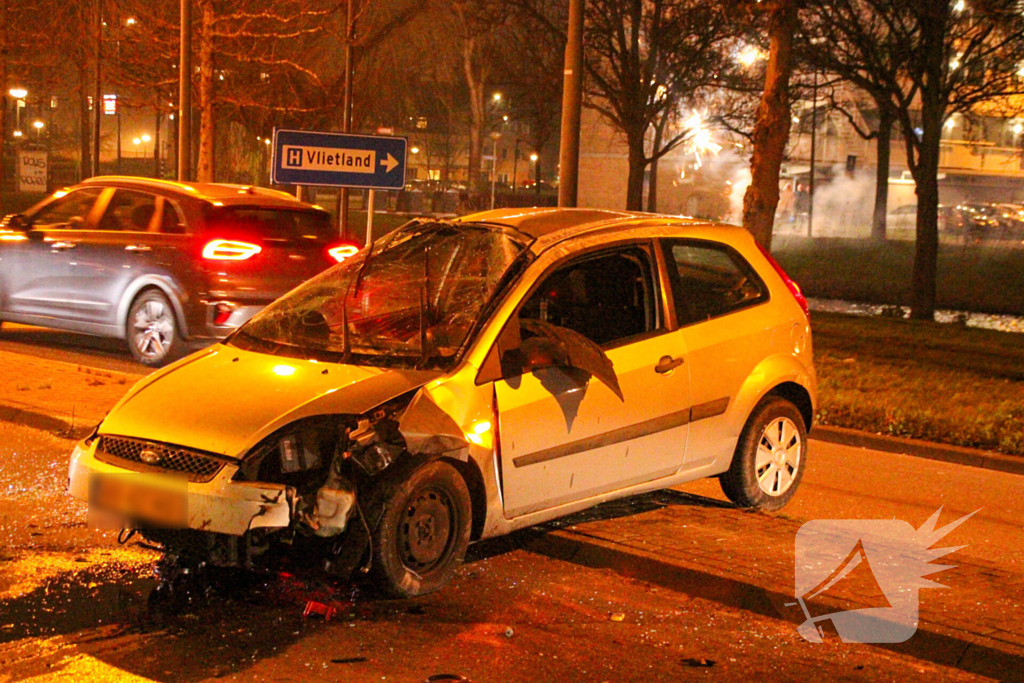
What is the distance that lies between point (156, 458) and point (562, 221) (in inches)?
96.8

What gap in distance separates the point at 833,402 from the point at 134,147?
10256 cm

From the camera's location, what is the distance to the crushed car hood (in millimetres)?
4949

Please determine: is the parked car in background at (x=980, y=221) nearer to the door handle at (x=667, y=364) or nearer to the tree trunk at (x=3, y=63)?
the tree trunk at (x=3, y=63)

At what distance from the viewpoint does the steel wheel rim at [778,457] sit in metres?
6.80

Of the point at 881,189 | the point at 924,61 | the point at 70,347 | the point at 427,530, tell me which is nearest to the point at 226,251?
the point at 70,347

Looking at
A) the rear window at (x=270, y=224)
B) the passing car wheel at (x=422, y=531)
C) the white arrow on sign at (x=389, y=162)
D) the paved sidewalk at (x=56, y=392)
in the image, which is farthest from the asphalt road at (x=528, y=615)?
the white arrow on sign at (x=389, y=162)

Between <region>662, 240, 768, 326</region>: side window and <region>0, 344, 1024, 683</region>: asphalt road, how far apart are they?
3.70ft

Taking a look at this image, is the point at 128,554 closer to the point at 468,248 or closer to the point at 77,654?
the point at 77,654

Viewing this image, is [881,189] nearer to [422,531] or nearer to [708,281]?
[708,281]

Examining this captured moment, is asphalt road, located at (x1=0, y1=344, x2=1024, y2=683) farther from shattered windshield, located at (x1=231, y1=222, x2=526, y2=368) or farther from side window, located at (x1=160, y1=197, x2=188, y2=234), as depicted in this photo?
side window, located at (x1=160, y1=197, x2=188, y2=234)

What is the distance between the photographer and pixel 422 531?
516cm

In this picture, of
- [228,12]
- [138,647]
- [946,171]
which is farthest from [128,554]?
[946,171]

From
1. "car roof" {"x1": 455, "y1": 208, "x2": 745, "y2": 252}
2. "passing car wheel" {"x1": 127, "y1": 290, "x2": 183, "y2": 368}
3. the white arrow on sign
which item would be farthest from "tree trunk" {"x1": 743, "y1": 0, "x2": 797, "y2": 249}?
"car roof" {"x1": 455, "y1": 208, "x2": 745, "y2": 252}

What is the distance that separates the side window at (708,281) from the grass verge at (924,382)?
11.6 ft
